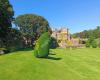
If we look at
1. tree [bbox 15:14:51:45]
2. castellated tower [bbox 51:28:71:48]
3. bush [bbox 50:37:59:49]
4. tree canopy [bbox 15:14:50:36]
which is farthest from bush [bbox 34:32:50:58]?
tree canopy [bbox 15:14:50:36]

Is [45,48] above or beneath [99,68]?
above

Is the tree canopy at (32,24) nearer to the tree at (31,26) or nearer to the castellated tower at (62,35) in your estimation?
the tree at (31,26)

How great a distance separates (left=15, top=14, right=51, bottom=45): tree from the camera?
88.9 metres

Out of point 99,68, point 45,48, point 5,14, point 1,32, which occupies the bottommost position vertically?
point 99,68

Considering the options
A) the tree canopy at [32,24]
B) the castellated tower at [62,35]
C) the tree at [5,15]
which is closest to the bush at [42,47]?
the tree at [5,15]

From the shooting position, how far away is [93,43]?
2970 inches

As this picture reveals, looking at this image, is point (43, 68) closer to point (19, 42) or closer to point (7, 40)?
point (7, 40)

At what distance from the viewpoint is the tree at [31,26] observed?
8888cm

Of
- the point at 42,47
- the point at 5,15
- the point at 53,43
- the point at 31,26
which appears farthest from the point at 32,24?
the point at 42,47

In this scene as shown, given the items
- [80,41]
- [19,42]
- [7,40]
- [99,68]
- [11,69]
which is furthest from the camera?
[80,41]

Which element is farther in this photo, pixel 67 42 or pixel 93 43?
pixel 67 42

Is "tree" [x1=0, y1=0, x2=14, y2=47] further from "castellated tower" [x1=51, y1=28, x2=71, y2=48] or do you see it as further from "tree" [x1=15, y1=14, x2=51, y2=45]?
"castellated tower" [x1=51, y1=28, x2=71, y2=48]

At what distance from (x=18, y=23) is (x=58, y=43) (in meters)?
18.1

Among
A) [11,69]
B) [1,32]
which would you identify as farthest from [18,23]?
[11,69]
